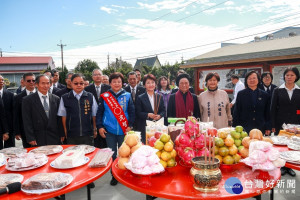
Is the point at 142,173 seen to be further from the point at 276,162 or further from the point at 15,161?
the point at 15,161

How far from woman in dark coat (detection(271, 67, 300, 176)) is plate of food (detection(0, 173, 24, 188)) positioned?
12.6 ft

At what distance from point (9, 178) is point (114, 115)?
1.82m

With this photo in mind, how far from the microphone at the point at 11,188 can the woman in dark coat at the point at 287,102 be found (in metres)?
3.84

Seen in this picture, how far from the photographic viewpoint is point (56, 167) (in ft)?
6.05

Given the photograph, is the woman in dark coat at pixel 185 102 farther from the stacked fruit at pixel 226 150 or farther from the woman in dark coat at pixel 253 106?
the stacked fruit at pixel 226 150

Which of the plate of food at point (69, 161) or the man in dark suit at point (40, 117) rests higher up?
the man in dark suit at point (40, 117)

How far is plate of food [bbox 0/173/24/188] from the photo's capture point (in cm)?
152

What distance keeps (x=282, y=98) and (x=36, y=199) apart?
3.84 m

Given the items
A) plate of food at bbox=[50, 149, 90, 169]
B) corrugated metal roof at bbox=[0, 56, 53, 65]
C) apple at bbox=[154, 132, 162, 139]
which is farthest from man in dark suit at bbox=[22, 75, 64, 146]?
corrugated metal roof at bbox=[0, 56, 53, 65]

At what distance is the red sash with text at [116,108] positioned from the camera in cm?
331

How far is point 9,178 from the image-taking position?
5.27 ft

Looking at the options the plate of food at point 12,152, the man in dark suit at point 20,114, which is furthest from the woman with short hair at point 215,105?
the man in dark suit at point 20,114

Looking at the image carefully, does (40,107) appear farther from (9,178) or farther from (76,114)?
(9,178)

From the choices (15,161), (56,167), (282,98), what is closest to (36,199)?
(56,167)
